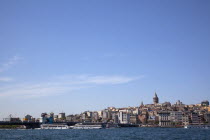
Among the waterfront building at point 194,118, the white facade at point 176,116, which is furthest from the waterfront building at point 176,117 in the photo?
the waterfront building at point 194,118

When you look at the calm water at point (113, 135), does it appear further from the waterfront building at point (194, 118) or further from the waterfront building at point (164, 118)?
the waterfront building at point (164, 118)

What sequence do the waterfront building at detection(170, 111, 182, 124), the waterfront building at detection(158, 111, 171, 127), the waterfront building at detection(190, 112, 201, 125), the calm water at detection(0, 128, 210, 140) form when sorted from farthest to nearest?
1. the waterfront building at detection(158, 111, 171, 127)
2. the waterfront building at detection(170, 111, 182, 124)
3. the waterfront building at detection(190, 112, 201, 125)
4. the calm water at detection(0, 128, 210, 140)

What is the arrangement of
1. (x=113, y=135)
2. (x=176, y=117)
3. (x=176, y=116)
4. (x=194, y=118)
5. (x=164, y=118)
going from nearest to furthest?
(x=113, y=135) < (x=194, y=118) < (x=176, y=117) < (x=176, y=116) < (x=164, y=118)

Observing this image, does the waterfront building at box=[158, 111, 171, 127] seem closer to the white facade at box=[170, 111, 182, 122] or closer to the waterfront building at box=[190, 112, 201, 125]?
the white facade at box=[170, 111, 182, 122]

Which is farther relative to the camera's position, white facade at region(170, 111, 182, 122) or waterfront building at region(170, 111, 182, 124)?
white facade at region(170, 111, 182, 122)

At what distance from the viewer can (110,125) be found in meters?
160

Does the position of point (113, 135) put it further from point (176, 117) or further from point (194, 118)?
point (176, 117)

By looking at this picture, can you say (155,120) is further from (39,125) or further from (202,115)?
(39,125)

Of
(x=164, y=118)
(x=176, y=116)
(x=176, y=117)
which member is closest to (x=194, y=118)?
(x=176, y=117)

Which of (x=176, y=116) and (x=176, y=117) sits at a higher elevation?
(x=176, y=116)

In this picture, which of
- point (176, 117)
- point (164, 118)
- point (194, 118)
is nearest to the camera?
point (194, 118)

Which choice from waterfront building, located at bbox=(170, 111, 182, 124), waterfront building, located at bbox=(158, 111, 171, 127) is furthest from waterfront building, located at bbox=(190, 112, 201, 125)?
waterfront building, located at bbox=(158, 111, 171, 127)

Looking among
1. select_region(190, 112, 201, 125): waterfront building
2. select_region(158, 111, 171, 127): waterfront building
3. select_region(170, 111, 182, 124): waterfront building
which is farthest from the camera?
select_region(158, 111, 171, 127): waterfront building

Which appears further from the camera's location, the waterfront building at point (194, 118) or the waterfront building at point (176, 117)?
the waterfront building at point (176, 117)
